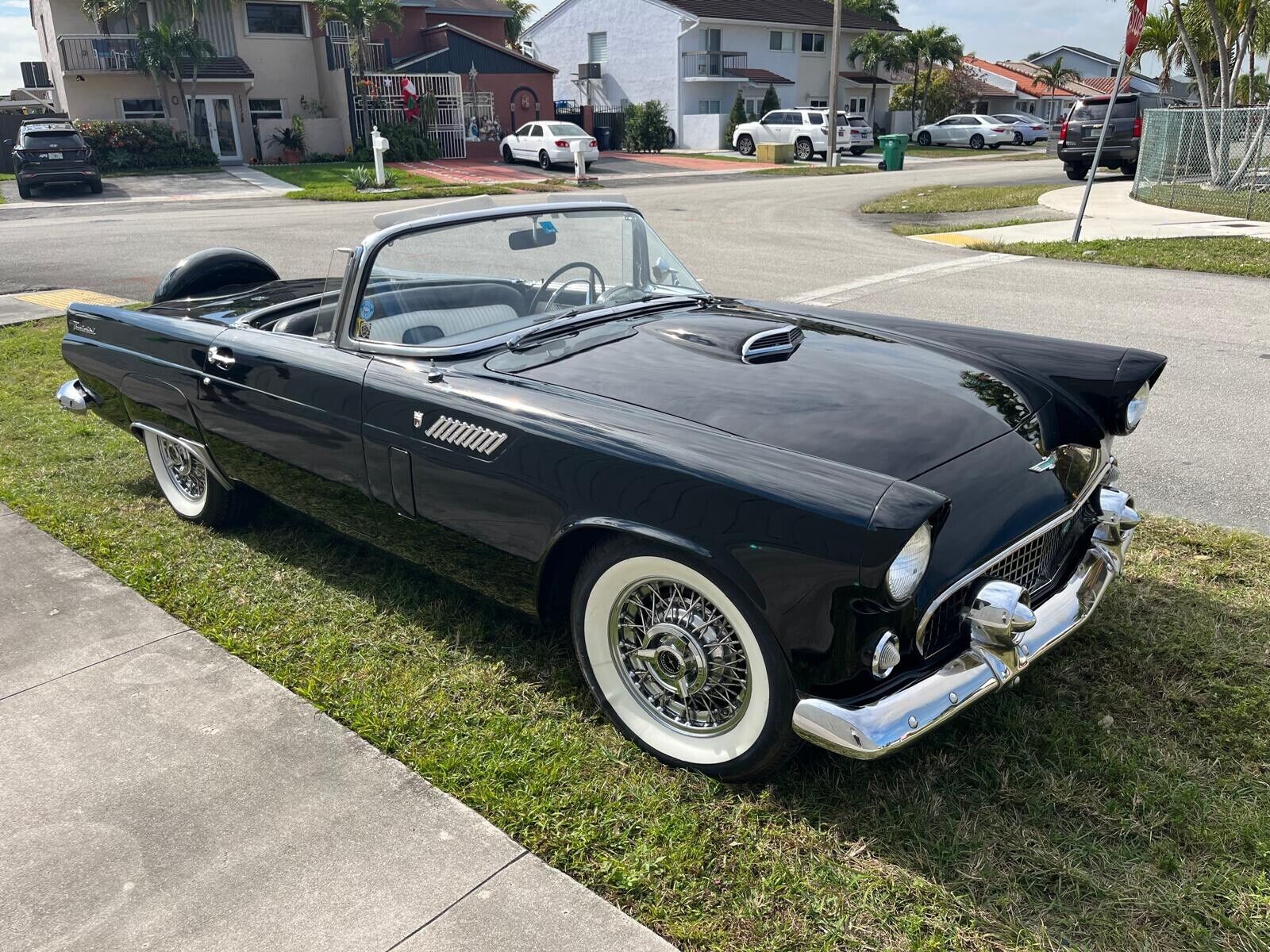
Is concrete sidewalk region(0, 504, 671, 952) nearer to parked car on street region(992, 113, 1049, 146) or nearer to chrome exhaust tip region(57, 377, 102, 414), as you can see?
chrome exhaust tip region(57, 377, 102, 414)

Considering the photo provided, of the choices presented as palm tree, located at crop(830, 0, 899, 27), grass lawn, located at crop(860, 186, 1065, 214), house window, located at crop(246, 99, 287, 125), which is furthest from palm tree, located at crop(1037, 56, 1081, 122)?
grass lawn, located at crop(860, 186, 1065, 214)

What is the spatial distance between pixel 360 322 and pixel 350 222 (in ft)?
45.5

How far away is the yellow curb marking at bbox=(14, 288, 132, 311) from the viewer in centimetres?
1016

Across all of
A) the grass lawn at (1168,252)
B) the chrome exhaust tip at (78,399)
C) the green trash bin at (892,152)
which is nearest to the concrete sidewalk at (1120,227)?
the grass lawn at (1168,252)

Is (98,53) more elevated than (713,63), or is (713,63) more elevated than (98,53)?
(713,63)

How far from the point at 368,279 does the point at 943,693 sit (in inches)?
90.8

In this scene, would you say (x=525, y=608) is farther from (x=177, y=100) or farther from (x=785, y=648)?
(x=177, y=100)

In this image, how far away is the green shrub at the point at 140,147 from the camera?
29.0 m

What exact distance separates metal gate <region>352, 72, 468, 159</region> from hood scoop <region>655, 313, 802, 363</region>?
31.0 metres

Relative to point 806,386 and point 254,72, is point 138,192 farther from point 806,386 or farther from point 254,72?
point 806,386

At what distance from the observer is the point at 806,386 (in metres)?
3.06

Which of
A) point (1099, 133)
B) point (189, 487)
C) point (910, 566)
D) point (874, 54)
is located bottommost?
point (189, 487)

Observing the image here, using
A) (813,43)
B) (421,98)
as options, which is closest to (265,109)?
(421,98)

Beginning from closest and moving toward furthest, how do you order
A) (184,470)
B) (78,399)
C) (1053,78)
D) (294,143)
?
(184,470), (78,399), (294,143), (1053,78)
